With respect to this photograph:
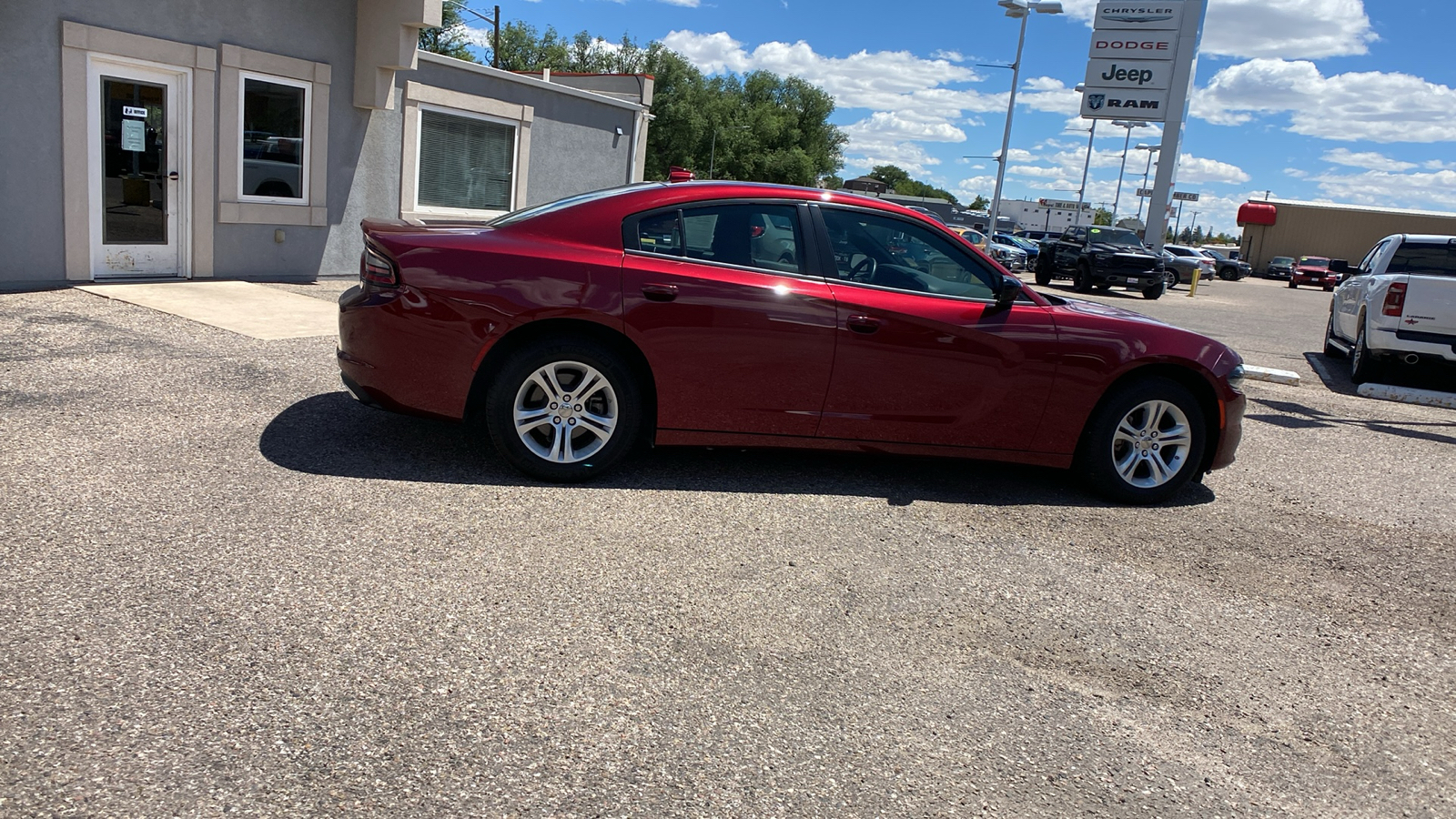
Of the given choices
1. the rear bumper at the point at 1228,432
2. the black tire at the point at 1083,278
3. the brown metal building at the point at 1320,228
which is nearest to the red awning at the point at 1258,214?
the brown metal building at the point at 1320,228

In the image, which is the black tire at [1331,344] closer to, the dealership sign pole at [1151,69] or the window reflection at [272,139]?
the window reflection at [272,139]

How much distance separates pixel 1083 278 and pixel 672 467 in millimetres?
22052

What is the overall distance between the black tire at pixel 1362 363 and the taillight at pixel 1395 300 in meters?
0.57

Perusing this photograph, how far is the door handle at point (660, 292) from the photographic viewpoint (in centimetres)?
491

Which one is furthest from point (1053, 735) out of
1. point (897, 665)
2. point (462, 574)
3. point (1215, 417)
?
point (1215, 417)

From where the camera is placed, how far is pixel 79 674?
288 cm

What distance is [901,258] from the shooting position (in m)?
5.33

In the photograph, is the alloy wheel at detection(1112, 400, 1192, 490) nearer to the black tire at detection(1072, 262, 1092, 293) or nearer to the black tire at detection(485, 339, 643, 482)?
the black tire at detection(485, 339, 643, 482)

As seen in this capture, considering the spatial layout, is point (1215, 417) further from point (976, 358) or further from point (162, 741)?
point (162, 741)

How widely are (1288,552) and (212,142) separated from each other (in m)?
10.2

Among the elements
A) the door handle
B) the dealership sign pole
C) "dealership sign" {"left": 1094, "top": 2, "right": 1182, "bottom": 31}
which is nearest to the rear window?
the door handle

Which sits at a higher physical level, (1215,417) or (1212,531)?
(1215,417)

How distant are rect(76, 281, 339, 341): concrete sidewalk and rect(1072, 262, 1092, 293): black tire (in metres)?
19.8

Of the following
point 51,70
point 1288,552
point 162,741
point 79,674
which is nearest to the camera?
point 162,741
